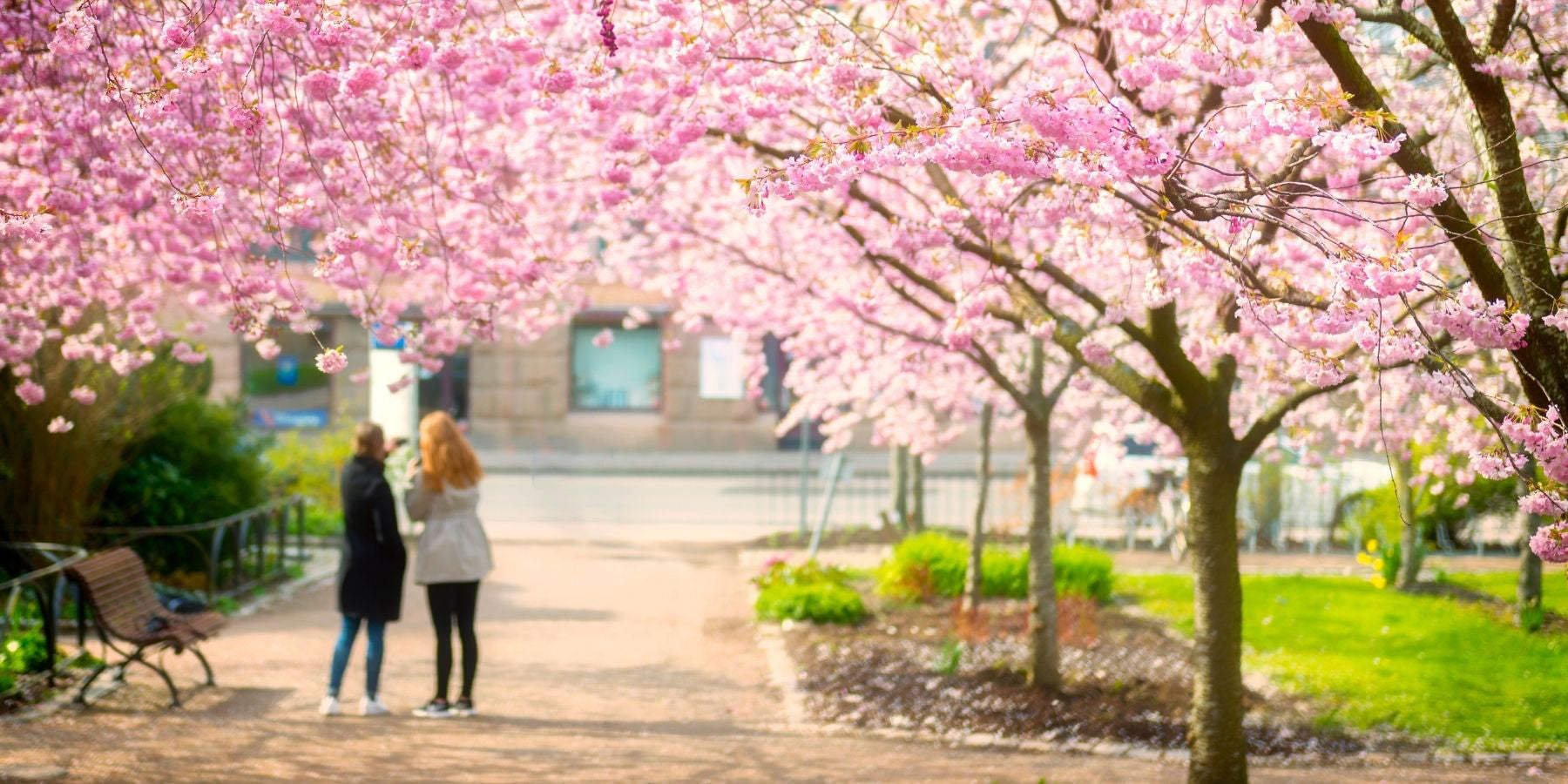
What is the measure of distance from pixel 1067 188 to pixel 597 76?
2.07 metres

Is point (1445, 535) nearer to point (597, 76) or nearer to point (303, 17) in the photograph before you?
point (597, 76)

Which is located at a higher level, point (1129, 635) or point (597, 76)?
point (597, 76)

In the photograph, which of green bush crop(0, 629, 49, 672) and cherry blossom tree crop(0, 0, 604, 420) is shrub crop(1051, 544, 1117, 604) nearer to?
cherry blossom tree crop(0, 0, 604, 420)

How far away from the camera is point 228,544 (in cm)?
1415

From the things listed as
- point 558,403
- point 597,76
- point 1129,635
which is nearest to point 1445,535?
point 1129,635

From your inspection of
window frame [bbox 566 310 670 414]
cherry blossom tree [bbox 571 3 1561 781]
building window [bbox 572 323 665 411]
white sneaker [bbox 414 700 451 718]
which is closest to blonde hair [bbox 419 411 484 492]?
white sneaker [bbox 414 700 451 718]

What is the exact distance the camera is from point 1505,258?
5.71m

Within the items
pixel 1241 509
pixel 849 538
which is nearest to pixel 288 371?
pixel 849 538

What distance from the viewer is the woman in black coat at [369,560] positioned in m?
9.21

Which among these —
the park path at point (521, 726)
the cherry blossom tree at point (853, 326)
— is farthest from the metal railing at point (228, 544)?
the cherry blossom tree at point (853, 326)

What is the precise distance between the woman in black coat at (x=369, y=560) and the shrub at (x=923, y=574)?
5.40m

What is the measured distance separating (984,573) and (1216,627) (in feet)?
19.7

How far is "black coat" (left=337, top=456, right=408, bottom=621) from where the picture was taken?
9273 mm

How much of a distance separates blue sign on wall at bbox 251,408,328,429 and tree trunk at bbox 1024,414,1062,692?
22.9 meters
